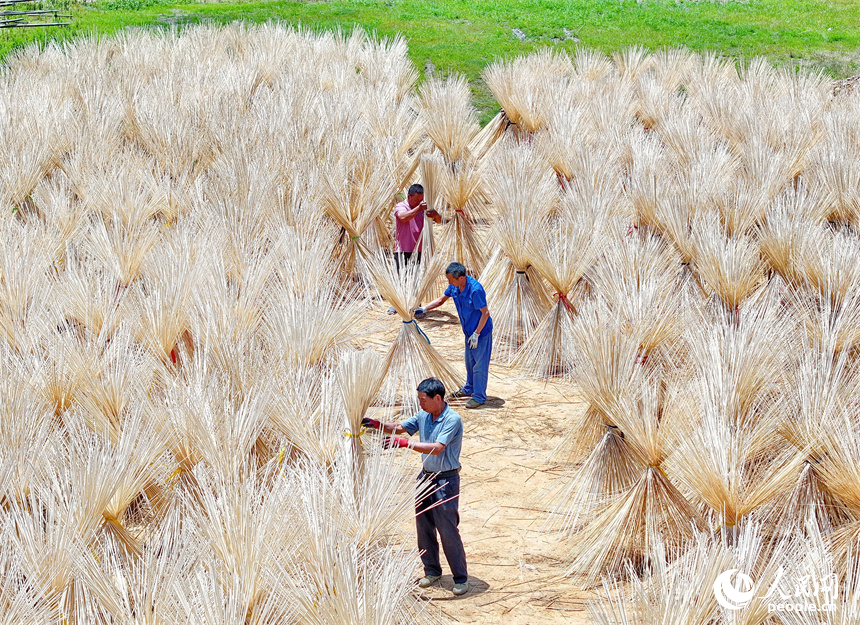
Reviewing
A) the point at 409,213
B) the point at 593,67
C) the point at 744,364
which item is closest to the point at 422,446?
the point at 744,364

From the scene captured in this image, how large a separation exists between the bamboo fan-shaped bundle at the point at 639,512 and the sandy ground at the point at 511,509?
0.18m

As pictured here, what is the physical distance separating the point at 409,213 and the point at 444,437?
377cm

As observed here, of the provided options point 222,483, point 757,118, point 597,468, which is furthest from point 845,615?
point 757,118

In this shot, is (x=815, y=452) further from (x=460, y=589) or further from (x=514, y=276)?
(x=514, y=276)

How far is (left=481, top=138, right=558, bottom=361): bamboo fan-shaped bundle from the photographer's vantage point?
6.90 meters

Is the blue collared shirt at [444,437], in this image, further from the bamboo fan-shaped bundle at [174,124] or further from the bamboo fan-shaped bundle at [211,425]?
the bamboo fan-shaped bundle at [174,124]

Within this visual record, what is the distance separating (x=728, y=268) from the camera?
→ 20.0ft

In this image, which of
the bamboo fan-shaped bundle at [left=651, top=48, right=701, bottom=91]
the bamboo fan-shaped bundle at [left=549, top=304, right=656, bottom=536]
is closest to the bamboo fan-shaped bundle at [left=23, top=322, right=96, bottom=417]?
the bamboo fan-shaped bundle at [left=549, top=304, right=656, bottom=536]

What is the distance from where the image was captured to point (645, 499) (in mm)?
4020

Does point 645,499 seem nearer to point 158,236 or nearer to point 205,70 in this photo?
point 158,236

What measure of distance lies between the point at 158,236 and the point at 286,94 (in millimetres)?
4212

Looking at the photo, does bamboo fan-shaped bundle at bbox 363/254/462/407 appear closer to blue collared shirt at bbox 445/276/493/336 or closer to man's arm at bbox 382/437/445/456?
blue collared shirt at bbox 445/276/493/336

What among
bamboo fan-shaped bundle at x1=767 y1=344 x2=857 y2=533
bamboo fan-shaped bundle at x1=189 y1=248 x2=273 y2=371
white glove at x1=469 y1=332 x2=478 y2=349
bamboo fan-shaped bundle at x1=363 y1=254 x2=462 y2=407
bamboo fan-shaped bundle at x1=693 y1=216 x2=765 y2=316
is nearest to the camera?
bamboo fan-shaped bundle at x1=767 y1=344 x2=857 y2=533

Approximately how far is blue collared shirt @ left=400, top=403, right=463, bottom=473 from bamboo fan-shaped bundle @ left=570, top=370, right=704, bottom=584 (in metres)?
0.78
